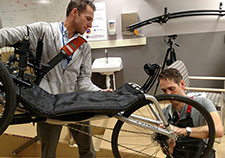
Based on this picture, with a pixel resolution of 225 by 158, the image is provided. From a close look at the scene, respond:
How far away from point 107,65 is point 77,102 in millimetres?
1572

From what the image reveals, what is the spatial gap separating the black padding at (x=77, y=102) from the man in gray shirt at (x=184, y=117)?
31 centimetres

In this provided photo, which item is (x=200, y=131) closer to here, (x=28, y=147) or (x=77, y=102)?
(x=77, y=102)

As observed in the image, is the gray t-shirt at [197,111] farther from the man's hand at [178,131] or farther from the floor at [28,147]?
the floor at [28,147]

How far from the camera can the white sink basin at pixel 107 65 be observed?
226 centimetres

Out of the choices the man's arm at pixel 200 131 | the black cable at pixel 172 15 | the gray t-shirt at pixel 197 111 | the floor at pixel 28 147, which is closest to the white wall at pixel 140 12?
the black cable at pixel 172 15

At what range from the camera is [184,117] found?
105 cm

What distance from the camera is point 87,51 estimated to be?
1238 millimetres

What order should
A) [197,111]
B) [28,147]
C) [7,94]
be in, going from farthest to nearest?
[28,147]
[197,111]
[7,94]

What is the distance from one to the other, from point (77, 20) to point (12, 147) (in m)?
1.77

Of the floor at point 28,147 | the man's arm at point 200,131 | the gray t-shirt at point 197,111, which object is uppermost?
the gray t-shirt at point 197,111

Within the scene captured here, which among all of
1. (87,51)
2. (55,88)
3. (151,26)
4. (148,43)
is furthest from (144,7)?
(55,88)

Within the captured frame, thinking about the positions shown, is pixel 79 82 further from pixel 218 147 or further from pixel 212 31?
pixel 212 31

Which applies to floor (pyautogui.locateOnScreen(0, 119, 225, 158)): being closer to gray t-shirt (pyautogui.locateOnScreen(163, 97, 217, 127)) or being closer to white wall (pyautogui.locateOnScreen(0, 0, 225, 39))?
gray t-shirt (pyautogui.locateOnScreen(163, 97, 217, 127))

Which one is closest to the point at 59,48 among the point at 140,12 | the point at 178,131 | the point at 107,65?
the point at 178,131
